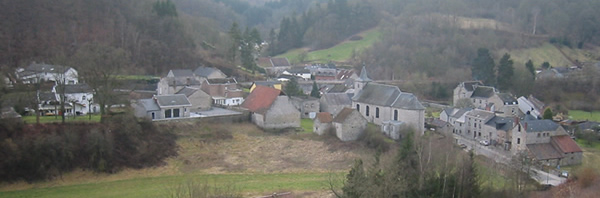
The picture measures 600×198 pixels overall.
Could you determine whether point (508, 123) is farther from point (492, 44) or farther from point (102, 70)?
point (492, 44)

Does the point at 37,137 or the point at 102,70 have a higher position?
the point at 102,70

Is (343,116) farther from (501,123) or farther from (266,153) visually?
(501,123)

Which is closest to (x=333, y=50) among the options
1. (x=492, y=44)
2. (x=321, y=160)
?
(x=492, y=44)

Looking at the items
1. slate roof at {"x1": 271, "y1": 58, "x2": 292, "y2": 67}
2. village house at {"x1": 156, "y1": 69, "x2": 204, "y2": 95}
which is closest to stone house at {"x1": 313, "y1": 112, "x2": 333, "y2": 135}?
village house at {"x1": 156, "y1": 69, "x2": 204, "y2": 95}

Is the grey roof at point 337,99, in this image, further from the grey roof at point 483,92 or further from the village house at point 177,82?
the grey roof at point 483,92

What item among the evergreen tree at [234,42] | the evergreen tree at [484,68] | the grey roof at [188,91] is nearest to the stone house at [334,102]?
the grey roof at [188,91]

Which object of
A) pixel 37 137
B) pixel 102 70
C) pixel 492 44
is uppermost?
pixel 492 44

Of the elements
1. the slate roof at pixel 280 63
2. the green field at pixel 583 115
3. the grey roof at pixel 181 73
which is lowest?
the green field at pixel 583 115

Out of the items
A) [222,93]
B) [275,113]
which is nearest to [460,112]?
[275,113]
